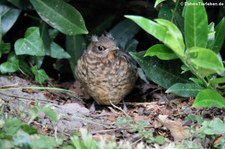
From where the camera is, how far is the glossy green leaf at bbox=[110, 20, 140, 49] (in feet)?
15.0

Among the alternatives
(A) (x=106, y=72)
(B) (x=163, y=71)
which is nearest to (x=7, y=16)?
(A) (x=106, y=72)

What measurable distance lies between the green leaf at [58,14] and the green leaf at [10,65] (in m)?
0.46

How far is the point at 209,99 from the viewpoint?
3.17 m

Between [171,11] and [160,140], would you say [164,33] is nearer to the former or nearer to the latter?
[160,140]

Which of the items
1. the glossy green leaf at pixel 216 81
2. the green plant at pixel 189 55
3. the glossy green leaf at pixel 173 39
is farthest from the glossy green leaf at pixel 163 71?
the glossy green leaf at pixel 173 39

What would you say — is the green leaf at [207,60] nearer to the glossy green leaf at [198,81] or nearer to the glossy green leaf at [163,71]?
the glossy green leaf at [198,81]

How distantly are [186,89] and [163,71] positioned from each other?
1.01ft

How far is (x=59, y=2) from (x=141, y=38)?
129 cm

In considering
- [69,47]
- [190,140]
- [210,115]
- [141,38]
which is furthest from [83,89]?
[190,140]

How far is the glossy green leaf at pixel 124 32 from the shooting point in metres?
4.59

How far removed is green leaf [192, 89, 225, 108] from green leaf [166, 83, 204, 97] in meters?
0.27

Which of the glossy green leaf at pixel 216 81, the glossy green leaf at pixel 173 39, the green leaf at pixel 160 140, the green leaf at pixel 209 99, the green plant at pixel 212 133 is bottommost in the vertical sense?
the green leaf at pixel 160 140

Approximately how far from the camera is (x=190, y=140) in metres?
3.02

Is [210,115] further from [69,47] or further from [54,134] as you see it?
[69,47]
